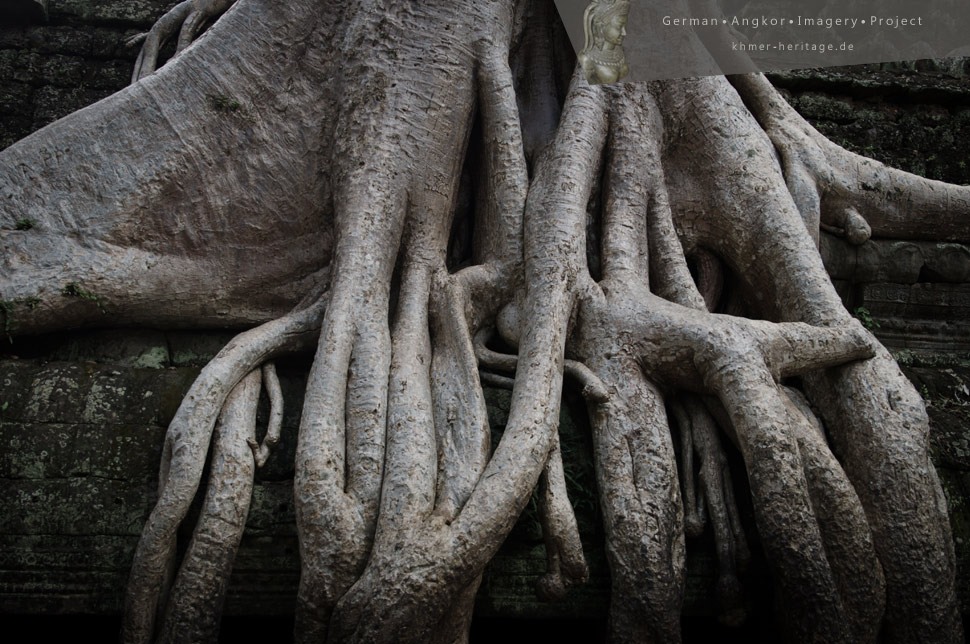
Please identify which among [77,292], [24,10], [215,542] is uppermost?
[24,10]

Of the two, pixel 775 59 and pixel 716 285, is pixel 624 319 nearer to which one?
pixel 716 285

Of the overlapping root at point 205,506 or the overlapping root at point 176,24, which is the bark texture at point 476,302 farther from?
the overlapping root at point 176,24

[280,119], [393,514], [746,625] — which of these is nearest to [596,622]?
[746,625]

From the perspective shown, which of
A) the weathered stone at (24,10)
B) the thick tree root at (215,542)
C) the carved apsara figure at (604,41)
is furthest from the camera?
the weathered stone at (24,10)

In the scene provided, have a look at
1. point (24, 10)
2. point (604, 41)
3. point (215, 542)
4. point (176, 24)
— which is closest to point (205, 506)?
point (215, 542)

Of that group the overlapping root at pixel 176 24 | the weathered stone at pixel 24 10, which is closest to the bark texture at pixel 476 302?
the overlapping root at pixel 176 24

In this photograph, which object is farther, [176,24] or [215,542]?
[176,24]

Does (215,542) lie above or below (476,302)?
below

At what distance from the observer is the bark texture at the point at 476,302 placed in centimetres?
180

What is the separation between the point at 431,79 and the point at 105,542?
5.91 ft

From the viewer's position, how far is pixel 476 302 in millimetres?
2391

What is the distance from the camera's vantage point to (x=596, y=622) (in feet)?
6.57

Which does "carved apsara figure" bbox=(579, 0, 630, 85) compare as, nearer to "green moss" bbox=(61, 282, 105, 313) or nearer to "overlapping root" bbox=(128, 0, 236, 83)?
"overlapping root" bbox=(128, 0, 236, 83)

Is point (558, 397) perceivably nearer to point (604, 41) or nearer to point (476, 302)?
point (476, 302)
